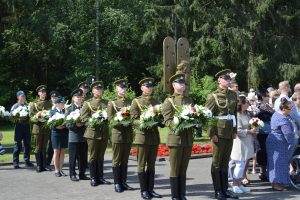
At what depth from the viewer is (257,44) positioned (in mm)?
34375

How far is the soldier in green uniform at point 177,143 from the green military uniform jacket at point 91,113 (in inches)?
92.2

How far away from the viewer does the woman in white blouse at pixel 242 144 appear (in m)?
10.0

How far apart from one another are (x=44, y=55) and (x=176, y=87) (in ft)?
109

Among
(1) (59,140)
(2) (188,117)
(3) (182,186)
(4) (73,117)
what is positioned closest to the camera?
(2) (188,117)

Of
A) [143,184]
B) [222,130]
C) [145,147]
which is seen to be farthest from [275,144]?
[143,184]

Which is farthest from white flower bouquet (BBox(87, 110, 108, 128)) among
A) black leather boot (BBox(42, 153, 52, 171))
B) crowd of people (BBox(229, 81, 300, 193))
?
black leather boot (BBox(42, 153, 52, 171))

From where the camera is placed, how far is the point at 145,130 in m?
9.52

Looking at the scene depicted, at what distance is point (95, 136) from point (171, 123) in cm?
260

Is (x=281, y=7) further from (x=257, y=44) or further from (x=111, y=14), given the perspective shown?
(x=111, y=14)

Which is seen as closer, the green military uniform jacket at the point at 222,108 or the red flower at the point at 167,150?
the green military uniform jacket at the point at 222,108

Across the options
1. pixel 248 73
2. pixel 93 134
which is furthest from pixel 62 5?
pixel 93 134

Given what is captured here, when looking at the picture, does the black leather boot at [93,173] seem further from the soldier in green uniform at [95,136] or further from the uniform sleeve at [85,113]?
the uniform sleeve at [85,113]

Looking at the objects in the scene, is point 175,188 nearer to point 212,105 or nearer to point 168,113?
point 168,113

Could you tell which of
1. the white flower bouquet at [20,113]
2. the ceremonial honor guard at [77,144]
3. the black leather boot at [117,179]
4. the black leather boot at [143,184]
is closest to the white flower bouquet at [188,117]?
the black leather boot at [143,184]
